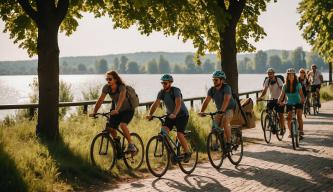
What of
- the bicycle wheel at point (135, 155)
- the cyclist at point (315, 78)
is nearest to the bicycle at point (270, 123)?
the bicycle wheel at point (135, 155)

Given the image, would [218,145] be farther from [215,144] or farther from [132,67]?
[132,67]

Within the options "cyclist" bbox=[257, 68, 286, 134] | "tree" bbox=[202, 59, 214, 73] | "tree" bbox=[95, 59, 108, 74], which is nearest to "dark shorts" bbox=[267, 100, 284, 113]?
"cyclist" bbox=[257, 68, 286, 134]

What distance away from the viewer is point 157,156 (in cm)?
927

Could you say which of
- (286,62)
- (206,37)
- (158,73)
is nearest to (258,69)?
(286,62)

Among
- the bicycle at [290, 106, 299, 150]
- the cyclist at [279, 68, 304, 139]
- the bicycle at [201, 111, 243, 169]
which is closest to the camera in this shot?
the bicycle at [201, 111, 243, 169]

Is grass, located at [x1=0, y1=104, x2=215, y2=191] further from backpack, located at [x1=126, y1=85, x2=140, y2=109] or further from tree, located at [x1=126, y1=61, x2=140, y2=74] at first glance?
tree, located at [x1=126, y1=61, x2=140, y2=74]

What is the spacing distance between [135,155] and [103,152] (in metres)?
0.65

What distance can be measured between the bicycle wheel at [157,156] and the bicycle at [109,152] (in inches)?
11.7

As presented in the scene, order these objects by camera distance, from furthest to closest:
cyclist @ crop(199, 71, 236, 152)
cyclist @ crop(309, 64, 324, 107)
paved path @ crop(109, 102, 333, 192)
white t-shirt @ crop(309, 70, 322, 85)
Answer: white t-shirt @ crop(309, 70, 322, 85) < cyclist @ crop(309, 64, 324, 107) < cyclist @ crop(199, 71, 236, 152) < paved path @ crop(109, 102, 333, 192)

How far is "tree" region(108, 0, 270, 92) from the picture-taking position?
12.7 meters

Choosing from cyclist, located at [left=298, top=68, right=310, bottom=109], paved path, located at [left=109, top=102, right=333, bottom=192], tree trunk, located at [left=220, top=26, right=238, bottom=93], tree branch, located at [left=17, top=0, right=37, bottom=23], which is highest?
tree branch, located at [left=17, top=0, right=37, bottom=23]

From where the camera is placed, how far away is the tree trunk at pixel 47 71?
35.2ft

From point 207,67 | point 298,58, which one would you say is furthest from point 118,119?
point 207,67

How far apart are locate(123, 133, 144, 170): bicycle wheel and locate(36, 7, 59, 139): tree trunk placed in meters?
1.91
